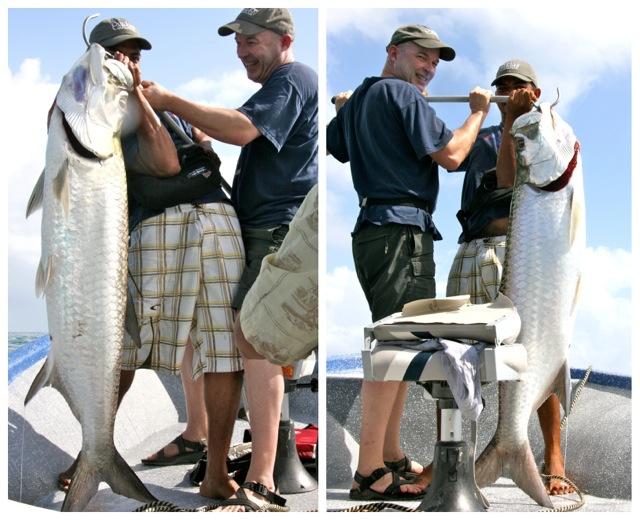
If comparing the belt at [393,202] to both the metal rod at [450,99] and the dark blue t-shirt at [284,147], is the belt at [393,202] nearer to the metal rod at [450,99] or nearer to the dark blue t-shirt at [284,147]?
the dark blue t-shirt at [284,147]

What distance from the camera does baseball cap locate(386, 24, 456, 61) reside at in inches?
145

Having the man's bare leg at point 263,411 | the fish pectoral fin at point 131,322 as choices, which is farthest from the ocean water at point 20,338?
the man's bare leg at point 263,411

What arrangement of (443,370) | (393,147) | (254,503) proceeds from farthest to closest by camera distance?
(393,147), (254,503), (443,370)

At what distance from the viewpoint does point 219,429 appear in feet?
11.6

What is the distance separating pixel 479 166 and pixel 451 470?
1057 mm

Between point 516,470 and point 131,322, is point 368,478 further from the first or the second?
point 131,322

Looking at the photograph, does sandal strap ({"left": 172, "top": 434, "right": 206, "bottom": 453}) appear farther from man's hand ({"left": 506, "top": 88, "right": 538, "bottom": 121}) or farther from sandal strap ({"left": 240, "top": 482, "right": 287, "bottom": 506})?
man's hand ({"left": 506, "top": 88, "right": 538, "bottom": 121})

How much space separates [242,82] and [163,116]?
0.89 feet

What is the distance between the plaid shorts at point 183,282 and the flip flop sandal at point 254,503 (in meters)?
0.39

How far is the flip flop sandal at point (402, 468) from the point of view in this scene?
3.72 metres

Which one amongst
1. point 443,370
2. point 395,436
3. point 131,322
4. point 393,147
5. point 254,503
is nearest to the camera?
point 443,370

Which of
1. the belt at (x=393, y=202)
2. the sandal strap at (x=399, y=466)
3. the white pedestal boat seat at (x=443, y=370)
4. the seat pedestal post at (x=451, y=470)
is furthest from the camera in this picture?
the sandal strap at (x=399, y=466)

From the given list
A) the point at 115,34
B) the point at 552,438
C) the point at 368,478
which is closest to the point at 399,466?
the point at 368,478

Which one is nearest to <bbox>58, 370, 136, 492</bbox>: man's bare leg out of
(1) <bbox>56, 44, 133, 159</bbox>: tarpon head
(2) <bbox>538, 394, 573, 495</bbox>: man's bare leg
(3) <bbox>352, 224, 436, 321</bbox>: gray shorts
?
(1) <bbox>56, 44, 133, 159</bbox>: tarpon head
